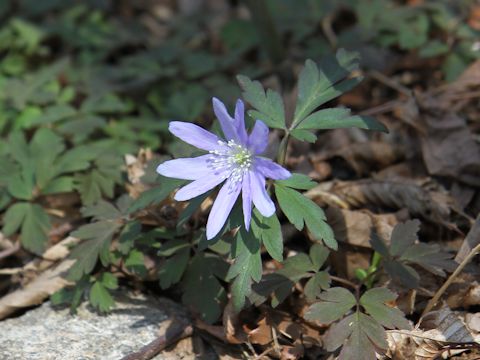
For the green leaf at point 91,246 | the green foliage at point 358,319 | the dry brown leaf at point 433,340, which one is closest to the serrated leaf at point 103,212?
the green leaf at point 91,246

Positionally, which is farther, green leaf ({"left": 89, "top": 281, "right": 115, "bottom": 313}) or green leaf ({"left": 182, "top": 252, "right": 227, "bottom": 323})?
green leaf ({"left": 89, "top": 281, "right": 115, "bottom": 313})

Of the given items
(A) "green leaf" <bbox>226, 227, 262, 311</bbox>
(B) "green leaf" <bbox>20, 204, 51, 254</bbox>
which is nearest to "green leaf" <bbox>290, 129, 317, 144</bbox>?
(A) "green leaf" <bbox>226, 227, 262, 311</bbox>

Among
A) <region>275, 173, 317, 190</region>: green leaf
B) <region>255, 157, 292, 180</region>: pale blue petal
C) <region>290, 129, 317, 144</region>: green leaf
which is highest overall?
<region>290, 129, 317, 144</region>: green leaf

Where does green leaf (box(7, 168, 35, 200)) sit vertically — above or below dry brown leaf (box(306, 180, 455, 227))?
above

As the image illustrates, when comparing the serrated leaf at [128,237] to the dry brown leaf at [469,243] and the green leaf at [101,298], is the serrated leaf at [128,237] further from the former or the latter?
Answer: the dry brown leaf at [469,243]

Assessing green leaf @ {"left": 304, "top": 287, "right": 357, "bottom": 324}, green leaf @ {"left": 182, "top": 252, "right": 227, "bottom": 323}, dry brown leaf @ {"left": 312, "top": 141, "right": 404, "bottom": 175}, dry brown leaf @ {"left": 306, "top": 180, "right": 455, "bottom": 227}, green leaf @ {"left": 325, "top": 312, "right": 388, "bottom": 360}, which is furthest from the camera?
dry brown leaf @ {"left": 312, "top": 141, "right": 404, "bottom": 175}

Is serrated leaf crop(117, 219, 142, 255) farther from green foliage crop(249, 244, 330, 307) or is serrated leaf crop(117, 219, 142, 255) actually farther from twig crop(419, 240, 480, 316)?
twig crop(419, 240, 480, 316)

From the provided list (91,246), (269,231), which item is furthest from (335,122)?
(91,246)

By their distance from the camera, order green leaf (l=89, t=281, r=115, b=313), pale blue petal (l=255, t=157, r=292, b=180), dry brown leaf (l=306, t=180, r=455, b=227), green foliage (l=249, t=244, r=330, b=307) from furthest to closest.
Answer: dry brown leaf (l=306, t=180, r=455, b=227), green leaf (l=89, t=281, r=115, b=313), green foliage (l=249, t=244, r=330, b=307), pale blue petal (l=255, t=157, r=292, b=180)
